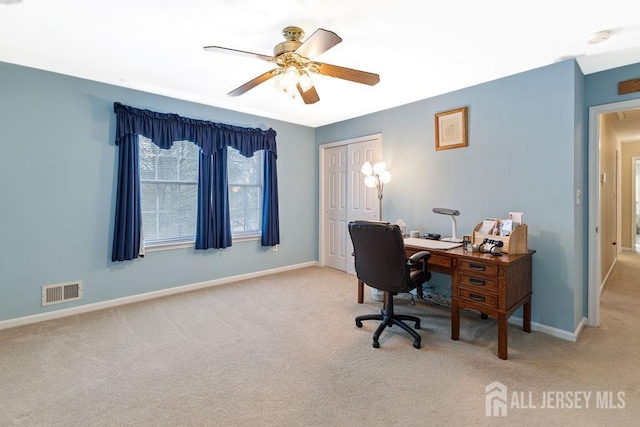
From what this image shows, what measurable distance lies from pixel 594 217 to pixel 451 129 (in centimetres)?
153

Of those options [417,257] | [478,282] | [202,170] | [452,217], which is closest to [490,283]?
[478,282]

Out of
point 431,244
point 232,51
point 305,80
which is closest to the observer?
point 232,51

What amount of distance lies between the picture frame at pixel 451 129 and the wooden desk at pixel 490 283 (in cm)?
126

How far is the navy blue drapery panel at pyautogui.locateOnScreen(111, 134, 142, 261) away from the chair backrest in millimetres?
2412

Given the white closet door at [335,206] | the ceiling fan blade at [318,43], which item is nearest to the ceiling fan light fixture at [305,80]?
the ceiling fan blade at [318,43]

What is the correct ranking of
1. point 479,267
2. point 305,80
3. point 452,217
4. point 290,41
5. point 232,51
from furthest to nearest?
point 452,217, point 479,267, point 305,80, point 290,41, point 232,51

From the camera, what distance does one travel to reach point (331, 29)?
2.15 metres

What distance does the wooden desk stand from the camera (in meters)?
2.28

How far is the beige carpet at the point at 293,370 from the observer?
1694mm

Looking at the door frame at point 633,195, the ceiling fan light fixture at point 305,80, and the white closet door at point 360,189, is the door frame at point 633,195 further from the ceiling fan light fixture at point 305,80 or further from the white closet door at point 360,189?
the ceiling fan light fixture at point 305,80

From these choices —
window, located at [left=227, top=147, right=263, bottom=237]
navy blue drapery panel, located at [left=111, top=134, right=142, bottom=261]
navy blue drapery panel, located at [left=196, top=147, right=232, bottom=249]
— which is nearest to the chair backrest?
navy blue drapery panel, located at [left=196, top=147, right=232, bottom=249]

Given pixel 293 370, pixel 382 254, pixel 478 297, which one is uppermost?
pixel 382 254

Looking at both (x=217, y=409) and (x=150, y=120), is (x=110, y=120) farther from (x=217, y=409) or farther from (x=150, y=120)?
(x=217, y=409)

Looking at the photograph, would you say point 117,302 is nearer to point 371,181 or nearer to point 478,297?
point 371,181
